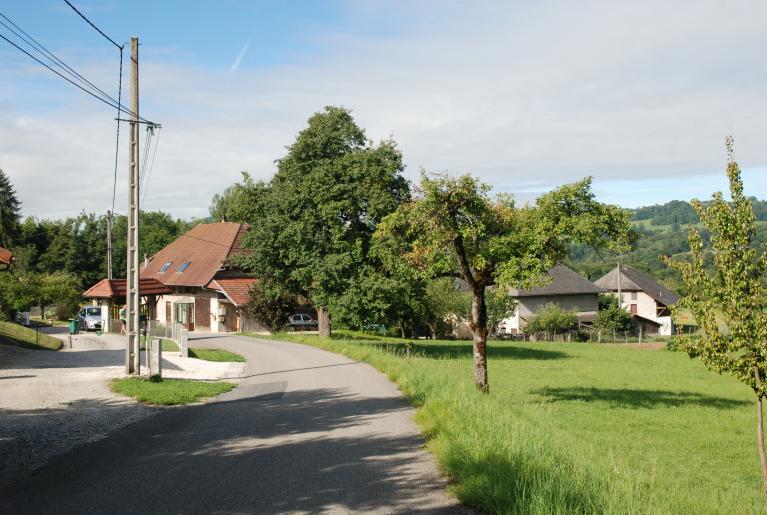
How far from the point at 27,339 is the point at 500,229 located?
69.7 ft

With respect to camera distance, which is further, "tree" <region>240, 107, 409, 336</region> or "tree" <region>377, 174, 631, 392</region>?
"tree" <region>240, 107, 409, 336</region>

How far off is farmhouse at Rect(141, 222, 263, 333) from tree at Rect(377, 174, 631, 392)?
3029 centimetres

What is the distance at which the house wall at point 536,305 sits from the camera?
6444cm

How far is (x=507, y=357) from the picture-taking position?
3684cm

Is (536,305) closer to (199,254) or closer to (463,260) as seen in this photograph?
(199,254)

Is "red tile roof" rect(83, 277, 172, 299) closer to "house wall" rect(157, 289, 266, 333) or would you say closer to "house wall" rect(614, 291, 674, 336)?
"house wall" rect(157, 289, 266, 333)

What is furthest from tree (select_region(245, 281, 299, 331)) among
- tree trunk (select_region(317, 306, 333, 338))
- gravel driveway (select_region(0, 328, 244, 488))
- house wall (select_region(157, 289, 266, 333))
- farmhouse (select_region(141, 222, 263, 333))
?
gravel driveway (select_region(0, 328, 244, 488))

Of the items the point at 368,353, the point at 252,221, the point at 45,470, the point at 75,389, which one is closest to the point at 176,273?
the point at 252,221

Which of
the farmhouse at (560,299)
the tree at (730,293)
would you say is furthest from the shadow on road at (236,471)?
the farmhouse at (560,299)

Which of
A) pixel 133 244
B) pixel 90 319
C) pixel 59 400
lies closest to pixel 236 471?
pixel 59 400

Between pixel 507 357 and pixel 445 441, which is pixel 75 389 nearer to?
pixel 445 441

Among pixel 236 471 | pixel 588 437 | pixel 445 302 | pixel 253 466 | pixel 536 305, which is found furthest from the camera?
pixel 536 305

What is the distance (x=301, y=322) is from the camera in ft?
162

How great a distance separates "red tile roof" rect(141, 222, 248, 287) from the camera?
48.8 meters
